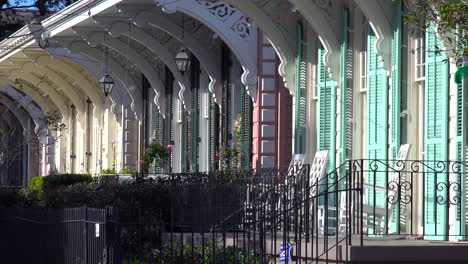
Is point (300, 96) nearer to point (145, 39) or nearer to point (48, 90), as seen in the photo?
point (145, 39)

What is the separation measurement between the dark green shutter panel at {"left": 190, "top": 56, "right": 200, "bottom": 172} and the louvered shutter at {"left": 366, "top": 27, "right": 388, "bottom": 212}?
34.1ft

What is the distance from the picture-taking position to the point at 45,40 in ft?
102

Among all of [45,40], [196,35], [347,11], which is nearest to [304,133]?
[347,11]

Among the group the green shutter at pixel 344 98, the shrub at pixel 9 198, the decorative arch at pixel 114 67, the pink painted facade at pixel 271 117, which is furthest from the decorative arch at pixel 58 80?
the green shutter at pixel 344 98

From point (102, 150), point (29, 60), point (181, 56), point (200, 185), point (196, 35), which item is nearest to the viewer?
point (200, 185)

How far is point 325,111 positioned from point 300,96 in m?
1.14

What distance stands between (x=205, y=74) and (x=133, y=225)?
13.3 meters

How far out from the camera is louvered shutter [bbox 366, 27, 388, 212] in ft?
60.1

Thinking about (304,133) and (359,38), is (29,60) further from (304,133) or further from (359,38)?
(359,38)

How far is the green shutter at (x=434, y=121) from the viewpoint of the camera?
632 inches

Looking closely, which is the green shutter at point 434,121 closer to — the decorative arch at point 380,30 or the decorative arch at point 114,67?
the decorative arch at point 380,30

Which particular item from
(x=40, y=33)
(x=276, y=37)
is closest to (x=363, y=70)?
(x=276, y=37)

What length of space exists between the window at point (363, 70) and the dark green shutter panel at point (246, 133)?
5406 mm

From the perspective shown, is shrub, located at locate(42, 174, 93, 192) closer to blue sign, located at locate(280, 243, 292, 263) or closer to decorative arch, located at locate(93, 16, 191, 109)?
decorative arch, located at locate(93, 16, 191, 109)
